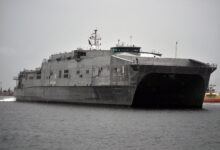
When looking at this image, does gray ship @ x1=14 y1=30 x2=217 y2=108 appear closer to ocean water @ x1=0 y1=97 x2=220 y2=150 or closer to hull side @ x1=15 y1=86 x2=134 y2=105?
hull side @ x1=15 y1=86 x2=134 y2=105

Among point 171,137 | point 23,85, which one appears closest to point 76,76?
point 23,85

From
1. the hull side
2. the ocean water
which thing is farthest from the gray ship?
the ocean water

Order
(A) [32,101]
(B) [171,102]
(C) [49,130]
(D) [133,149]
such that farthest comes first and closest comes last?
(A) [32,101] → (B) [171,102] → (C) [49,130] → (D) [133,149]

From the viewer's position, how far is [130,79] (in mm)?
40312

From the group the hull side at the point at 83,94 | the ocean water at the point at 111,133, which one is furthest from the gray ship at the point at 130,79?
the ocean water at the point at 111,133

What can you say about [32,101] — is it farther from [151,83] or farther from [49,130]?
[49,130]

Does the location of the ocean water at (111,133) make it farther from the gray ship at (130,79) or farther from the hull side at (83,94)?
the hull side at (83,94)

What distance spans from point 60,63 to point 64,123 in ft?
85.9

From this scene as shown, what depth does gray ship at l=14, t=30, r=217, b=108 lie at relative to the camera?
4006cm

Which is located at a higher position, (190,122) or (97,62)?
(97,62)

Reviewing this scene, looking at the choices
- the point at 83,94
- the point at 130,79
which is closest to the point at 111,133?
the point at 130,79

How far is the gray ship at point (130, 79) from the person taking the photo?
40.1 m

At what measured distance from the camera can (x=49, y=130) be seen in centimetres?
2617

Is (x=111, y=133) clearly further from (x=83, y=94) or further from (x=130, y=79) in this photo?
(x=83, y=94)
